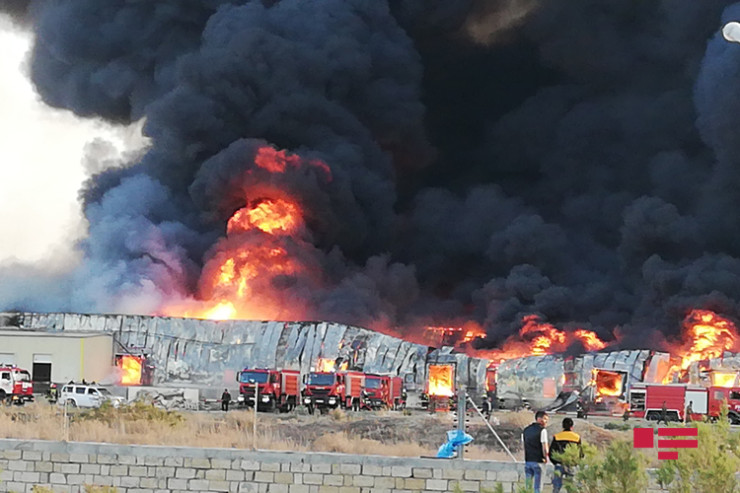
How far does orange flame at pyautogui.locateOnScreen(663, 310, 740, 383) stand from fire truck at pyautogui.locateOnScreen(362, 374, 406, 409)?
1505 cm

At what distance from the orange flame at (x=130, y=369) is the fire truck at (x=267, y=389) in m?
11.1

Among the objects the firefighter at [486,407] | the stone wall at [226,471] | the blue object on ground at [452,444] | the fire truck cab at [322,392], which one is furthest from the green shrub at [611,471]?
the fire truck cab at [322,392]

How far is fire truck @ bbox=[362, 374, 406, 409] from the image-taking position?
4453 centimetres

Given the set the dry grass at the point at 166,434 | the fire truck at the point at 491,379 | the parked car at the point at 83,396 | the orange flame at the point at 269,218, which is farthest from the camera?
the orange flame at the point at 269,218

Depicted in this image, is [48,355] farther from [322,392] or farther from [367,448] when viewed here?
[367,448]

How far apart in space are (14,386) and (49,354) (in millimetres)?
7177

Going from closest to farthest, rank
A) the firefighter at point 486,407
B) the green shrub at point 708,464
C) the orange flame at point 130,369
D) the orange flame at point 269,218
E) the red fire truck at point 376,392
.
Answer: the green shrub at point 708,464 → the firefighter at point 486,407 → the red fire truck at point 376,392 → the orange flame at point 130,369 → the orange flame at point 269,218

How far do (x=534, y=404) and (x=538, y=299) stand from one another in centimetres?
1421

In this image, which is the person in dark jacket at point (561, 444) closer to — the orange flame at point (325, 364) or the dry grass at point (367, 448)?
the dry grass at point (367, 448)

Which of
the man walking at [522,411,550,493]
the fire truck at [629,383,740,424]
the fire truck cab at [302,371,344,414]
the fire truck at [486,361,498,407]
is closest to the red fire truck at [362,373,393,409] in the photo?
the fire truck cab at [302,371,344,414]

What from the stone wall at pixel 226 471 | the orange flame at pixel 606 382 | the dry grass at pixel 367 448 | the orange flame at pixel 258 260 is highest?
the orange flame at pixel 258 260

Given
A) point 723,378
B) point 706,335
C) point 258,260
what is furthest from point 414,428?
point 258,260

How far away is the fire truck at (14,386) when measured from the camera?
4047cm

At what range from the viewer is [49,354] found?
1889 inches
